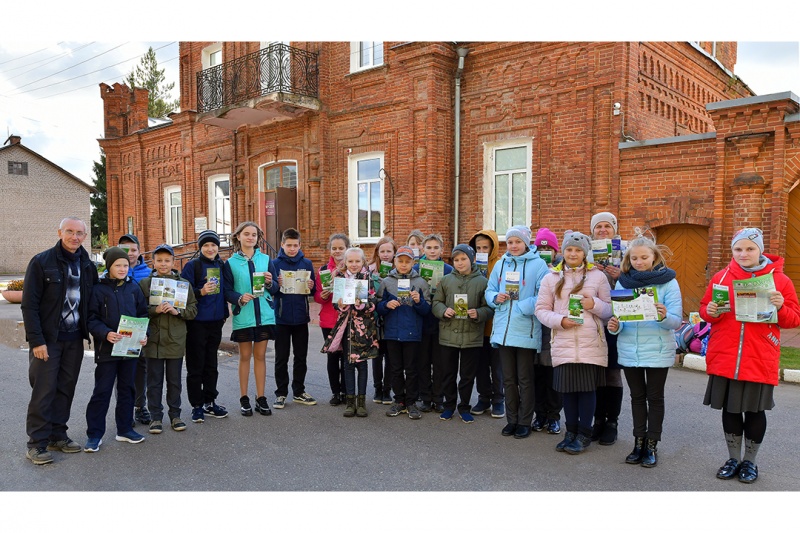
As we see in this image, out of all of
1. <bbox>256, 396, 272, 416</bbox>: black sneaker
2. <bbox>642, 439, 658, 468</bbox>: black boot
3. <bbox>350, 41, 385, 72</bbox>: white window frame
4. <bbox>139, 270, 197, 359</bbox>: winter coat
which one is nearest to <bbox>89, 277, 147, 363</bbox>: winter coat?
<bbox>139, 270, 197, 359</bbox>: winter coat

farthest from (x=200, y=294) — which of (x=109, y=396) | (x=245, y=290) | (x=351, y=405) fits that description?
(x=351, y=405)

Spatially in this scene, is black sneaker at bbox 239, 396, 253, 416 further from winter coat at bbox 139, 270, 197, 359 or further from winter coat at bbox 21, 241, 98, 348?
winter coat at bbox 21, 241, 98, 348

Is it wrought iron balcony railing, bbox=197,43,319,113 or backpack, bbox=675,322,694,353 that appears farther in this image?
wrought iron balcony railing, bbox=197,43,319,113

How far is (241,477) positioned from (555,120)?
32.8 ft

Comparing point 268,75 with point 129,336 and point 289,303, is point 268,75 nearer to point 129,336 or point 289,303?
point 289,303

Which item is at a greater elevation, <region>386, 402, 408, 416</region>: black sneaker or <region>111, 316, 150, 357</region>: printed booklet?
<region>111, 316, 150, 357</region>: printed booklet

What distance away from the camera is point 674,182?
34.7 ft

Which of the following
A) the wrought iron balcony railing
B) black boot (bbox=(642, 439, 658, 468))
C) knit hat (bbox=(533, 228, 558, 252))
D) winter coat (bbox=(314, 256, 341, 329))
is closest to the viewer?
black boot (bbox=(642, 439, 658, 468))

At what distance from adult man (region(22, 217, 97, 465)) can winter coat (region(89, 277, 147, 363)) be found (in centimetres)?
8

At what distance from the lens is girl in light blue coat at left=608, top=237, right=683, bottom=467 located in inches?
176

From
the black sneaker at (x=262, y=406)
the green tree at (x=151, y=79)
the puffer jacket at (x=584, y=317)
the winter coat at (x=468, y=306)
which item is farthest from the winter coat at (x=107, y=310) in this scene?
the green tree at (x=151, y=79)

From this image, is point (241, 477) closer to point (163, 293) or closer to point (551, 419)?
point (163, 293)
